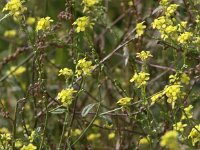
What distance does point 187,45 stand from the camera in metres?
2.59

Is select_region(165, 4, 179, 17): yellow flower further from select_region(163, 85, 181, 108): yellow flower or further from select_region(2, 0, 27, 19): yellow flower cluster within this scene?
select_region(2, 0, 27, 19): yellow flower cluster

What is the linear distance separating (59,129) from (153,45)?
0.77 meters

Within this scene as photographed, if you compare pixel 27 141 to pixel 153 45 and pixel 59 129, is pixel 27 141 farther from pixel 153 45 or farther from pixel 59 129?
pixel 153 45

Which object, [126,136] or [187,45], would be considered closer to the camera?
[187,45]

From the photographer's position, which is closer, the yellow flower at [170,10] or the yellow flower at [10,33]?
the yellow flower at [170,10]

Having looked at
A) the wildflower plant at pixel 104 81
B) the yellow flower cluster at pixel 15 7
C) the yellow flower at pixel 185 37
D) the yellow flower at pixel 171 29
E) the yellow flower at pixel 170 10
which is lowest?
the wildflower plant at pixel 104 81

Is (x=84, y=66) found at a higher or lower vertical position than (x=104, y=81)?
higher

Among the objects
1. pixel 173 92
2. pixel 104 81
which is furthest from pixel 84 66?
pixel 104 81

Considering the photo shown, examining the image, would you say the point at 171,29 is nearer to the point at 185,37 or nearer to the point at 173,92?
the point at 185,37

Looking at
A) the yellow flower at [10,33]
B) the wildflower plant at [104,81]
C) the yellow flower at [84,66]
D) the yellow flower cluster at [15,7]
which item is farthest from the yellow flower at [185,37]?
the yellow flower at [10,33]

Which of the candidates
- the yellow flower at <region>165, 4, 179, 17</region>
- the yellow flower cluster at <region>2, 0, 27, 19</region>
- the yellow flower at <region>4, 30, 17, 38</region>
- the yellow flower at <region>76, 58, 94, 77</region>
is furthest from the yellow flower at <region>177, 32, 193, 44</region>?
the yellow flower at <region>4, 30, 17, 38</region>

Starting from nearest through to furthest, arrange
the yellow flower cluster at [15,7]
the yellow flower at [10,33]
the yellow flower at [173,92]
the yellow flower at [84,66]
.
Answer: the yellow flower at [173,92] < the yellow flower at [84,66] < the yellow flower cluster at [15,7] < the yellow flower at [10,33]

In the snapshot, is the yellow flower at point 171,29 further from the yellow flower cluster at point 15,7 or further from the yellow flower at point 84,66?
the yellow flower cluster at point 15,7

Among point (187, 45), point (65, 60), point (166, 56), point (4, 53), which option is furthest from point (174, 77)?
point (4, 53)
